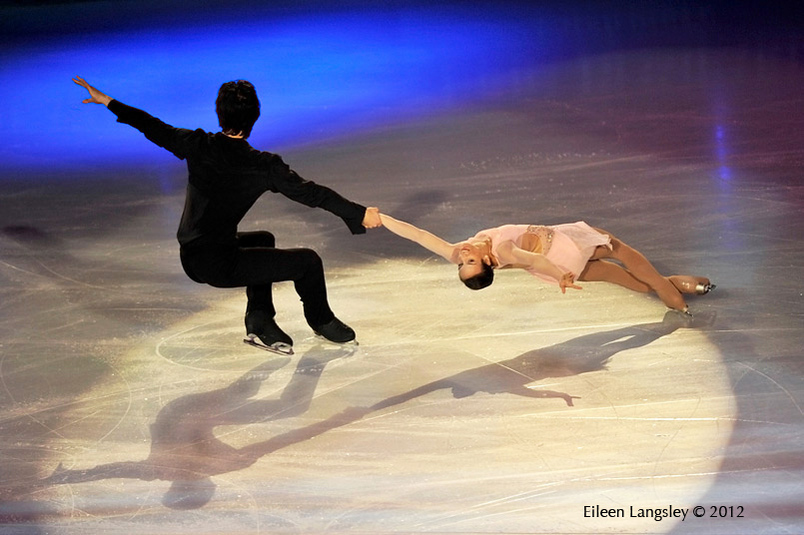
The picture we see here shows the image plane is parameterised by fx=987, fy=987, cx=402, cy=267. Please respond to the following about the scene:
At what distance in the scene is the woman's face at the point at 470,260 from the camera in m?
4.67

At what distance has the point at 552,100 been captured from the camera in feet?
29.7

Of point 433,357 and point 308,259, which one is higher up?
point 308,259

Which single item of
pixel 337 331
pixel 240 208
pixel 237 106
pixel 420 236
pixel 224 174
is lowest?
pixel 337 331

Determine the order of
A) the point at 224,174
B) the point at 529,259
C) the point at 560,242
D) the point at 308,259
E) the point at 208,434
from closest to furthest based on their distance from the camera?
the point at 208,434, the point at 224,174, the point at 529,259, the point at 560,242, the point at 308,259

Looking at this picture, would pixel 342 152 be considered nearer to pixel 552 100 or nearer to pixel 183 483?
pixel 552 100

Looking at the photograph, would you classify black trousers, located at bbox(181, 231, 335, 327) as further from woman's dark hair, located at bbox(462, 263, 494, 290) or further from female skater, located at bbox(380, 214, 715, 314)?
woman's dark hair, located at bbox(462, 263, 494, 290)

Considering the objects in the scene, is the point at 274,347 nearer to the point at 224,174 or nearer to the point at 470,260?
the point at 224,174

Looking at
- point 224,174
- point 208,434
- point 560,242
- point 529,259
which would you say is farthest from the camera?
point 560,242

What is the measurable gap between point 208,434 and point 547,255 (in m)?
1.84

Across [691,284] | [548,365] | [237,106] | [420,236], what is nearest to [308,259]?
[420,236]

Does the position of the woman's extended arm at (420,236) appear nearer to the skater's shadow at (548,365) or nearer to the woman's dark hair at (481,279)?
the woman's dark hair at (481,279)

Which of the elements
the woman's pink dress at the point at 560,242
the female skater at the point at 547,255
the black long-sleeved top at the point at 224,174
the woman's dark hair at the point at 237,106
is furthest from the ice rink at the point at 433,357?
the woman's dark hair at the point at 237,106

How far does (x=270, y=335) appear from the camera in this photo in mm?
5117

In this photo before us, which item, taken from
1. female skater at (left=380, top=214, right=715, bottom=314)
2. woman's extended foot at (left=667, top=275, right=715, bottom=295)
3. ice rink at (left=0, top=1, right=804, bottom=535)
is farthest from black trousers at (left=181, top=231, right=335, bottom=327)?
woman's extended foot at (left=667, top=275, right=715, bottom=295)
